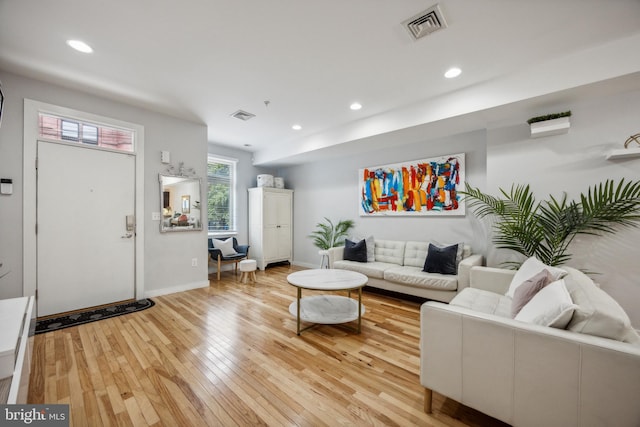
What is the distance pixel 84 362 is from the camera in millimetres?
2041

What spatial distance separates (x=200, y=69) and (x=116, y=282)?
9.37 feet

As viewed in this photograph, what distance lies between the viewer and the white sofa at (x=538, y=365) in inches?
40.9

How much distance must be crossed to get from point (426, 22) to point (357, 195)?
124 inches

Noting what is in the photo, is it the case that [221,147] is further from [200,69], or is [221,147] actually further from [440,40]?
[440,40]

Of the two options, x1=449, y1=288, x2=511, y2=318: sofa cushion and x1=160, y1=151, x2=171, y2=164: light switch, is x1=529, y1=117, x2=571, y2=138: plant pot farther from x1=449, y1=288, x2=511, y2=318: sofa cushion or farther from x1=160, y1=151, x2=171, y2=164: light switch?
x1=160, y1=151, x2=171, y2=164: light switch

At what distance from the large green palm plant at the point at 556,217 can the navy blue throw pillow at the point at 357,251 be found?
5.77 ft

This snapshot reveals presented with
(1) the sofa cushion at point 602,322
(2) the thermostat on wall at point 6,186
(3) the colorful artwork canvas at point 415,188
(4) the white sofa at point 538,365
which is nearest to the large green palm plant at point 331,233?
(3) the colorful artwork canvas at point 415,188

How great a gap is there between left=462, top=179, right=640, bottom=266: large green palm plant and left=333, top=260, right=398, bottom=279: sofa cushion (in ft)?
4.78

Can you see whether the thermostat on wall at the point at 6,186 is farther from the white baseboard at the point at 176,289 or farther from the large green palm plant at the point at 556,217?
the large green palm plant at the point at 556,217

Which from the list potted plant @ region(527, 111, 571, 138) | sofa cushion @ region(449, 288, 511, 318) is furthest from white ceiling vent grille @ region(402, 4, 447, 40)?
sofa cushion @ region(449, 288, 511, 318)

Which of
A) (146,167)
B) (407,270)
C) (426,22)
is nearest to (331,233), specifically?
(407,270)

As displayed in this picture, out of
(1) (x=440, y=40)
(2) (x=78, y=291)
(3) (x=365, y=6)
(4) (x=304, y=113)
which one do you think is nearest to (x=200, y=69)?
(4) (x=304, y=113)

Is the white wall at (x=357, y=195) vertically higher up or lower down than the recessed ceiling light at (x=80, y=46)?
lower down

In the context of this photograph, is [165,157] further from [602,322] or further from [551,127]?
[551,127]
